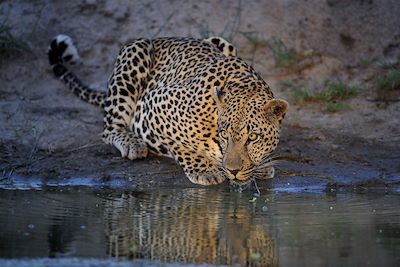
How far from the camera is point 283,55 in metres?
13.9

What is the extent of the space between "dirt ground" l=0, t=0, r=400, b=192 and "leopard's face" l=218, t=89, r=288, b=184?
2.20ft

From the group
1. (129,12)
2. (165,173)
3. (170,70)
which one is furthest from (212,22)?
(165,173)

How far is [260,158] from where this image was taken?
10789mm

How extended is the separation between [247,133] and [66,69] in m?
3.91

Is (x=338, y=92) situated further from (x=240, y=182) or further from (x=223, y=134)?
(x=240, y=182)

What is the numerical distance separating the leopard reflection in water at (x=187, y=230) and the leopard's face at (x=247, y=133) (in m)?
0.32

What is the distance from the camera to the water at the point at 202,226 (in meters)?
8.27

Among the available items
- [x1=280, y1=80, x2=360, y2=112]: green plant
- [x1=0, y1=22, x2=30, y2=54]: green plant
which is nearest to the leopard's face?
[x1=280, y1=80, x2=360, y2=112]: green plant

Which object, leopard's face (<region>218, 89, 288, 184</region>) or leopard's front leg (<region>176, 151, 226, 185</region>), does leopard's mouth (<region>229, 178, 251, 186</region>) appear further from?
leopard's front leg (<region>176, 151, 226, 185</region>)

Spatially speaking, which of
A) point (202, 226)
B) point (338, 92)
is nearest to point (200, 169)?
point (202, 226)

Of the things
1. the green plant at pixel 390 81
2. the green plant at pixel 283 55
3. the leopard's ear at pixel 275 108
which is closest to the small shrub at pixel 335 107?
the green plant at pixel 390 81

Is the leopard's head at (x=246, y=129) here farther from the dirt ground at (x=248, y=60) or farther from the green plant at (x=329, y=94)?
the green plant at (x=329, y=94)

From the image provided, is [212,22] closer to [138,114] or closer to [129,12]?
[129,12]

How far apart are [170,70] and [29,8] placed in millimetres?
3117
